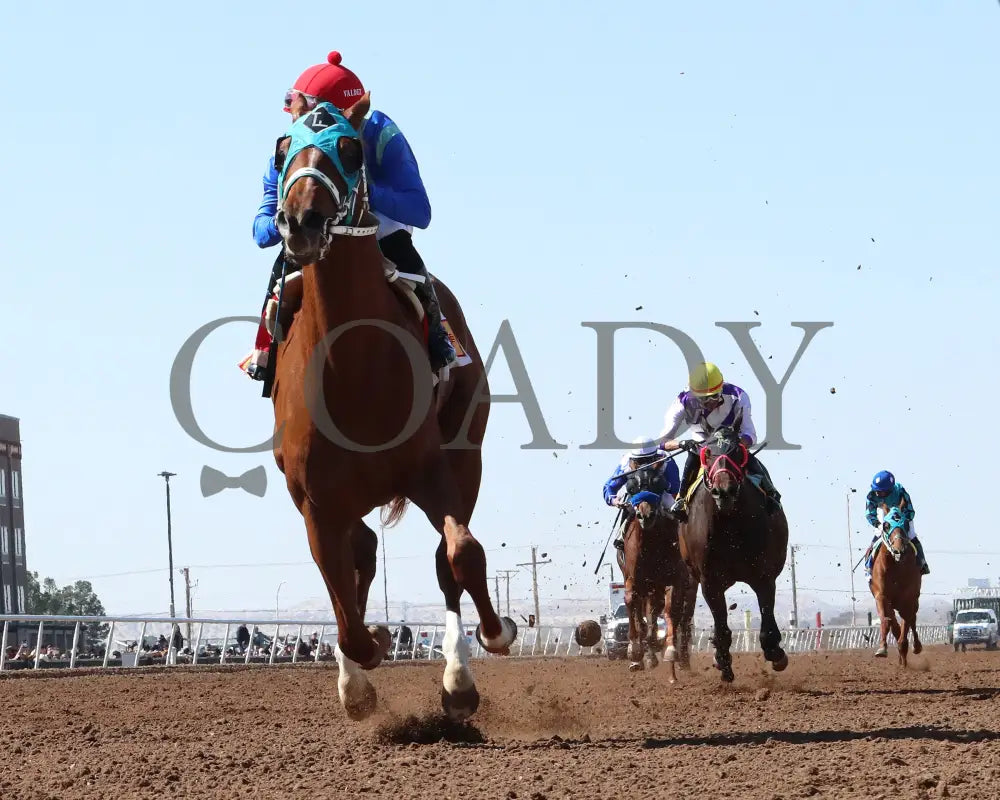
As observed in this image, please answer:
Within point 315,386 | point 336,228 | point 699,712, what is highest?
point 336,228

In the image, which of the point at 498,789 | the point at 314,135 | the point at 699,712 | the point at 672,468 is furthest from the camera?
the point at 672,468

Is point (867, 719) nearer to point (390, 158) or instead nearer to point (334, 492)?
point (334, 492)

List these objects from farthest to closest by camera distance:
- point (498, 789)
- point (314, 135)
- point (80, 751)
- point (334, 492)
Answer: point (80, 751) → point (334, 492) → point (314, 135) → point (498, 789)

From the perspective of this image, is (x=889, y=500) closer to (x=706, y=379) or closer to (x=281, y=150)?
(x=706, y=379)

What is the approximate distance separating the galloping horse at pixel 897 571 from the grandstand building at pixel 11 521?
83.2m

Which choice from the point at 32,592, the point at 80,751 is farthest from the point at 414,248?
the point at 32,592

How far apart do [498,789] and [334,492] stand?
7.47 ft

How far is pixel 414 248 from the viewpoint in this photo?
9594 mm

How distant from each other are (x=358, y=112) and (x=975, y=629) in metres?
49.9

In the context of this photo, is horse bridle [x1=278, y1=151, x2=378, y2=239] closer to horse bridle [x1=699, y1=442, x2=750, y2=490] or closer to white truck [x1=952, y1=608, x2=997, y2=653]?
horse bridle [x1=699, y1=442, x2=750, y2=490]

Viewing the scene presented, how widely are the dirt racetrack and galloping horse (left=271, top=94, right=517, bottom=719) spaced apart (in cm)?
78

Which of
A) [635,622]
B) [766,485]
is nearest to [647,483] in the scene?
[635,622]

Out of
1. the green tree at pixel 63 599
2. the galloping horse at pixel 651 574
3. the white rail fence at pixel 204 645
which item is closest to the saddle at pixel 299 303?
the galloping horse at pixel 651 574

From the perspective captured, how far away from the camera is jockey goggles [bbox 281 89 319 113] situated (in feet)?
27.9
